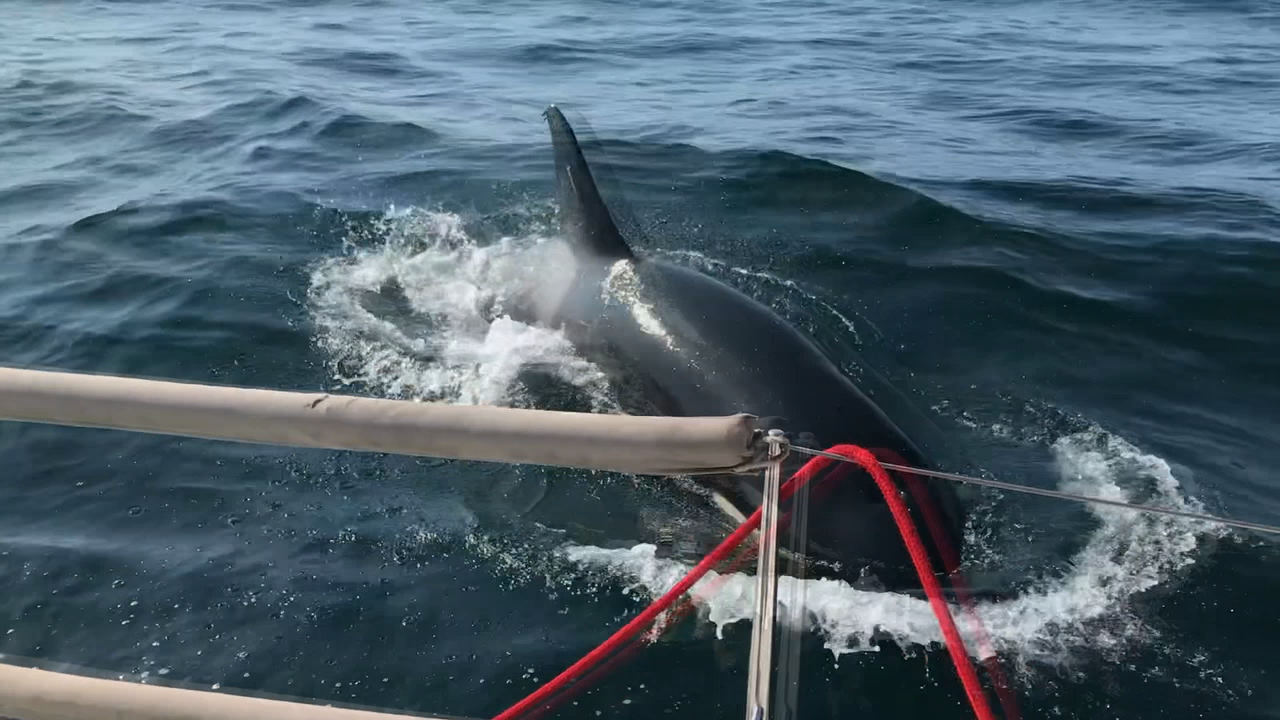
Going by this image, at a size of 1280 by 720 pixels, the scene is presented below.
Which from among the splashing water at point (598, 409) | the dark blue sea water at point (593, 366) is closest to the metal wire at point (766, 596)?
the splashing water at point (598, 409)

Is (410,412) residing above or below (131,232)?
above

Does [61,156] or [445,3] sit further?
[445,3]

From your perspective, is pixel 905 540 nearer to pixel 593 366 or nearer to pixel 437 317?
pixel 593 366

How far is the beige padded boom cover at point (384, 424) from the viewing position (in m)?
2.05

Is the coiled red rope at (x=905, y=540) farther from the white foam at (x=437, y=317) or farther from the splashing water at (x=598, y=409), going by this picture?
the white foam at (x=437, y=317)

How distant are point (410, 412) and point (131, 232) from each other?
31.6 ft

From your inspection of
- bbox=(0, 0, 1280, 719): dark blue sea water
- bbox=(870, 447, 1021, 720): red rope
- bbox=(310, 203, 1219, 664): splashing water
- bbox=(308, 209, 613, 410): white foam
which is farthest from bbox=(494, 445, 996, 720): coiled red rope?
bbox=(308, 209, 613, 410): white foam

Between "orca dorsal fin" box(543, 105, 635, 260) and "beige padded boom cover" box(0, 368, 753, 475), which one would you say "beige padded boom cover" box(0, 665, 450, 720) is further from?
"orca dorsal fin" box(543, 105, 635, 260)

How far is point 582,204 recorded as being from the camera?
7102 millimetres

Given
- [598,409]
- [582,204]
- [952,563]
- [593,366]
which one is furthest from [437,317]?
[952,563]

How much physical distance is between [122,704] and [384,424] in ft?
2.35

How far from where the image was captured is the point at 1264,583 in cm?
499

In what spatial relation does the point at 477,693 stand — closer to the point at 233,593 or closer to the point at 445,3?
the point at 233,593

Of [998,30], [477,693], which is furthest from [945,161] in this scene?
[998,30]
